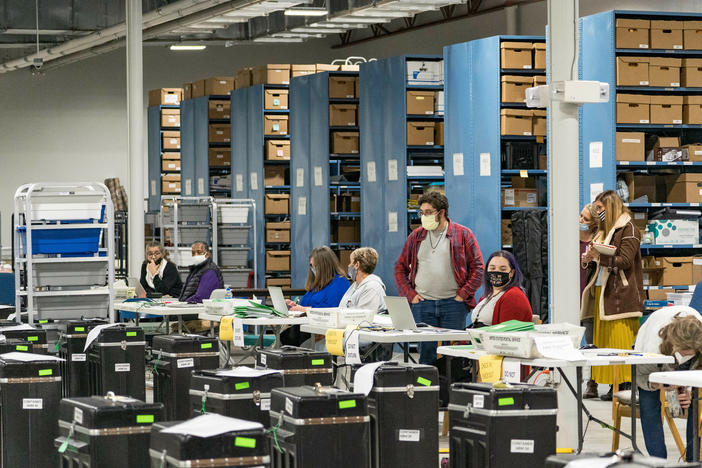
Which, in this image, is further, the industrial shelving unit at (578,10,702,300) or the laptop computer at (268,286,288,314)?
the industrial shelving unit at (578,10,702,300)

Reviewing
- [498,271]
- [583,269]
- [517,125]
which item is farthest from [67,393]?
[517,125]

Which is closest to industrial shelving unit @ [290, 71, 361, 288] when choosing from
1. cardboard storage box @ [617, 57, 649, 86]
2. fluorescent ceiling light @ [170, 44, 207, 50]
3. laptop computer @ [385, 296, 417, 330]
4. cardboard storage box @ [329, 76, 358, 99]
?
cardboard storage box @ [329, 76, 358, 99]

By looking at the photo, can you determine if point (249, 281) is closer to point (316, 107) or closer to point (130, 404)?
point (316, 107)

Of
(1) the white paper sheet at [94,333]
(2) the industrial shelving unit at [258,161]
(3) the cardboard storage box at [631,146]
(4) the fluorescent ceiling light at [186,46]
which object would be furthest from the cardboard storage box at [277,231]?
(1) the white paper sheet at [94,333]

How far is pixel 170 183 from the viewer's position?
19672 millimetres

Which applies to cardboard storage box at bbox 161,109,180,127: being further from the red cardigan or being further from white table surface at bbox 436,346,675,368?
white table surface at bbox 436,346,675,368

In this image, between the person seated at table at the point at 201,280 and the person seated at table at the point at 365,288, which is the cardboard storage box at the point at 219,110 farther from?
the person seated at table at the point at 365,288

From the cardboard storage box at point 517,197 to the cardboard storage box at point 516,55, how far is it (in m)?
1.24

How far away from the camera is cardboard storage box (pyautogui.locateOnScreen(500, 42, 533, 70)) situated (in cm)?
1196

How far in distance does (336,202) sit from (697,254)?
496cm

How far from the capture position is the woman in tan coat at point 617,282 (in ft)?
29.2

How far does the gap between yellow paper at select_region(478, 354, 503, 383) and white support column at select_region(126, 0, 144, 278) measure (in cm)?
757

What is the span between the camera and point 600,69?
35.8 ft

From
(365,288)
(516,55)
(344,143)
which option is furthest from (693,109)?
(344,143)
